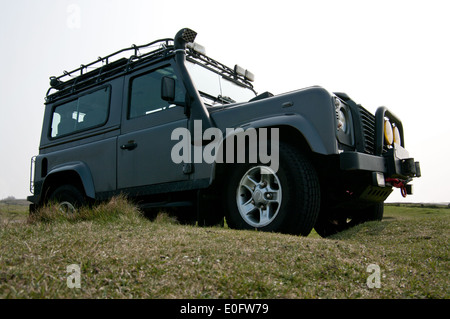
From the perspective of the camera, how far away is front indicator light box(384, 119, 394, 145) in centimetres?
440

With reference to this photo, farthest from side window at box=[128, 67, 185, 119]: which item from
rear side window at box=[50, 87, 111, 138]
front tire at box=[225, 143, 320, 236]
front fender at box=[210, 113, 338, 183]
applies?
front tire at box=[225, 143, 320, 236]

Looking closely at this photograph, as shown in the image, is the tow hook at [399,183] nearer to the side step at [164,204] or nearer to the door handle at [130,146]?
the side step at [164,204]

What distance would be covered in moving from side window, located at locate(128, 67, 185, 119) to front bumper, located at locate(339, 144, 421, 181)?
7.60 feet

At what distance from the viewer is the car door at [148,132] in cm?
470

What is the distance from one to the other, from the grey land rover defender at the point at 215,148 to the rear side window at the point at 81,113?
1.0 inches

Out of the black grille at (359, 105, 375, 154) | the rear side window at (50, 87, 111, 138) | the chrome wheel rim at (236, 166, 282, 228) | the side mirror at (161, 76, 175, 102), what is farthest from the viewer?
the rear side window at (50, 87, 111, 138)

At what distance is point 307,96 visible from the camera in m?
3.81

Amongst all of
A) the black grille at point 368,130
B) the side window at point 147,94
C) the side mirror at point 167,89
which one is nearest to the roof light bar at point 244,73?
the side window at point 147,94

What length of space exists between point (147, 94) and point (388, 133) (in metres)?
3.07

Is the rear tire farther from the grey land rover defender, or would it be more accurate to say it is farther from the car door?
the car door

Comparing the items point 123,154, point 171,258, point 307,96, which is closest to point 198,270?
point 171,258

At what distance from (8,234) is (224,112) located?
8.13ft
